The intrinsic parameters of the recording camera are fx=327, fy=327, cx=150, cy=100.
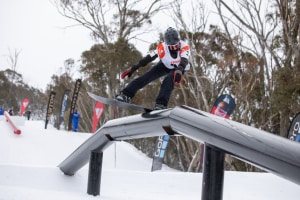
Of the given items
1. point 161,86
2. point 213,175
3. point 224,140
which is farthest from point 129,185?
point 224,140

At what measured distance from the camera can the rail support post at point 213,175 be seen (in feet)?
7.64

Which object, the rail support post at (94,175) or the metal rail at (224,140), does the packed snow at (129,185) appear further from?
the metal rail at (224,140)

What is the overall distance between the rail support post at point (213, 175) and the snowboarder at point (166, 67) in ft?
6.53

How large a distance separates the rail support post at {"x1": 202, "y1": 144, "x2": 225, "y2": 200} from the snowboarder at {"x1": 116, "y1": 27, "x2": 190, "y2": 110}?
1.99 meters

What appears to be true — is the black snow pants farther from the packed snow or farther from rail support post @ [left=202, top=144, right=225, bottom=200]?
rail support post @ [left=202, top=144, right=225, bottom=200]

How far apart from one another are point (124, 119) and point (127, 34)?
1834 cm

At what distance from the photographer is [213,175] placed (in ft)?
7.68

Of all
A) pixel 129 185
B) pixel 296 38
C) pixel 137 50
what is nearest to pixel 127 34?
pixel 137 50

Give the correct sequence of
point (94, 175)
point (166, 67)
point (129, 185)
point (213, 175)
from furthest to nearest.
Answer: point (129, 185), point (166, 67), point (94, 175), point (213, 175)

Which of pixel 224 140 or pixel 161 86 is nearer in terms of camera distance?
pixel 224 140

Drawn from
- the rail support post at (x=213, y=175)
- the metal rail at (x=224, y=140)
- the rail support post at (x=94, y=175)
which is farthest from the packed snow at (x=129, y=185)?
the rail support post at (x=213, y=175)

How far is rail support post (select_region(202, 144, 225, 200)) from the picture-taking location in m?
2.33

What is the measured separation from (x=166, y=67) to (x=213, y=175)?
2760 millimetres

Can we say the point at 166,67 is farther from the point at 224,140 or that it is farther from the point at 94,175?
the point at 224,140
